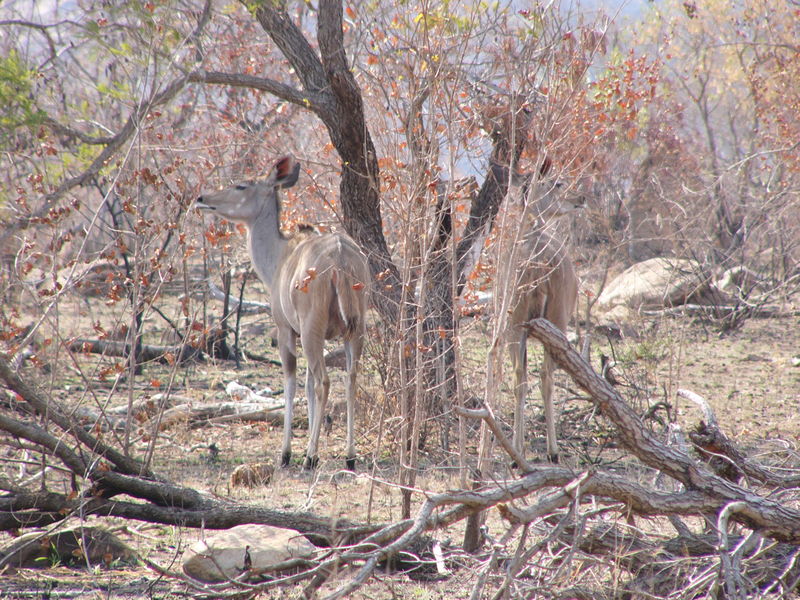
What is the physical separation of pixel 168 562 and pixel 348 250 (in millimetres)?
3072

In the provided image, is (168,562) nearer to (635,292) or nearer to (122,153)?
(122,153)

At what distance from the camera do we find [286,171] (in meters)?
8.36

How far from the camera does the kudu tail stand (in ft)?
23.2

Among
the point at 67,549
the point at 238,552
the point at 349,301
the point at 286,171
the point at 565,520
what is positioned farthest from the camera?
the point at 286,171

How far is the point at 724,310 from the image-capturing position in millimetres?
13750

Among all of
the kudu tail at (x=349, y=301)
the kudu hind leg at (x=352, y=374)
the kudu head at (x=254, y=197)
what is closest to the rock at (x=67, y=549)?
the kudu hind leg at (x=352, y=374)

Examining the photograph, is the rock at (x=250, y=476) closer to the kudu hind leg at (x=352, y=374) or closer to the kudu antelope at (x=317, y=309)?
the kudu antelope at (x=317, y=309)

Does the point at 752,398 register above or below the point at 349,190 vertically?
below

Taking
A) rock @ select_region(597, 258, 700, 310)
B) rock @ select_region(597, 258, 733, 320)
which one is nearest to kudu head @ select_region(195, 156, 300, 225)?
rock @ select_region(597, 258, 733, 320)

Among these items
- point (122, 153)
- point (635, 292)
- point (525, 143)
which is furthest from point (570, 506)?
point (635, 292)

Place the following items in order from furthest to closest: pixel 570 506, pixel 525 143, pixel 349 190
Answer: pixel 349 190 → pixel 525 143 → pixel 570 506

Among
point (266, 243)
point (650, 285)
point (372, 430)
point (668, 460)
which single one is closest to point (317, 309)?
point (372, 430)

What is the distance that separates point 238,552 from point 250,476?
2.07 m

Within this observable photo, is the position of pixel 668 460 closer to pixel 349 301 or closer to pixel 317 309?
pixel 349 301
